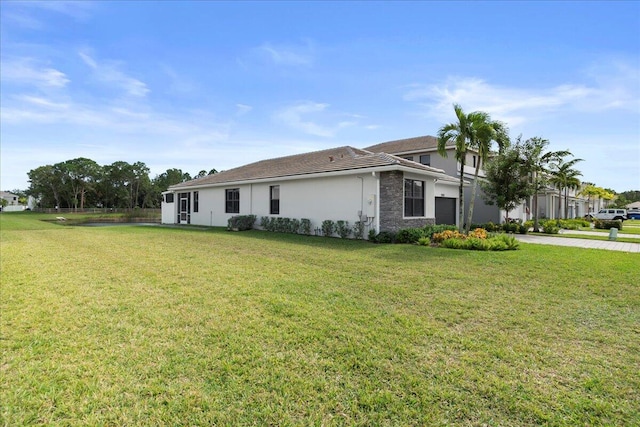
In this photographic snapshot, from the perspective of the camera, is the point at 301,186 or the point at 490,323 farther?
the point at 301,186

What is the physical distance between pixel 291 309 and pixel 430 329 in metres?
1.83

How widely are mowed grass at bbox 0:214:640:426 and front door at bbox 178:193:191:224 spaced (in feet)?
58.3

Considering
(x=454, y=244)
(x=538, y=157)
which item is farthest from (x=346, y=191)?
(x=538, y=157)

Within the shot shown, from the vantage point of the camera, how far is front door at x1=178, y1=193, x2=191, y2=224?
24094 millimetres

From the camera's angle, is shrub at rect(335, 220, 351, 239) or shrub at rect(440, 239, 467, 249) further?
shrub at rect(335, 220, 351, 239)

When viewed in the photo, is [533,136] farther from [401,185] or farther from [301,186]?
[301,186]

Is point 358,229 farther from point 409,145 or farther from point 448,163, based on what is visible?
point 409,145

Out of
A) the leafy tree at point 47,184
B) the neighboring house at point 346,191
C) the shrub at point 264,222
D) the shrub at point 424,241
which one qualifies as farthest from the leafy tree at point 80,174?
the shrub at point 424,241

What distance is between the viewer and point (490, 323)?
13.2ft

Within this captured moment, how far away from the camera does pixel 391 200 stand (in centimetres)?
1252

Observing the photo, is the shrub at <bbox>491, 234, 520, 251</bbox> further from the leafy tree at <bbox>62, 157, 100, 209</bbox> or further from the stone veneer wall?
the leafy tree at <bbox>62, 157, 100, 209</bbox>

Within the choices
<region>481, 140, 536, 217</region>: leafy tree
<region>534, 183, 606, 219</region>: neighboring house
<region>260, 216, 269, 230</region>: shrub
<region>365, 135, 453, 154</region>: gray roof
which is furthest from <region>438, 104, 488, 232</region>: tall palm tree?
<region>534, 183, 606, 219</region>: neighboring house

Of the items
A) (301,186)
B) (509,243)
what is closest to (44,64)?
(301,186)

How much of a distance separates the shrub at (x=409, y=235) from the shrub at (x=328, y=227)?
300cm
